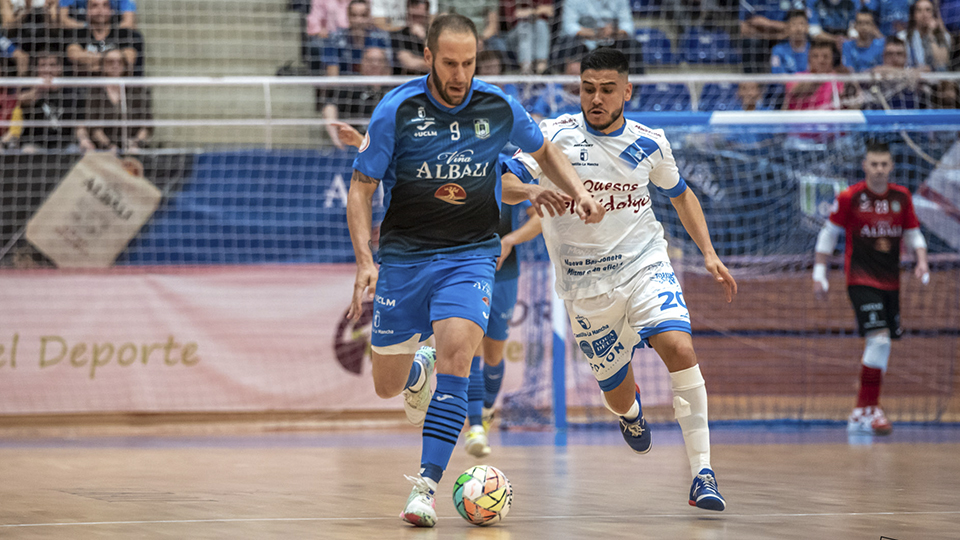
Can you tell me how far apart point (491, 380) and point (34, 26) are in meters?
7.64

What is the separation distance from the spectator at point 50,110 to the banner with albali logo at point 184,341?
213 cm

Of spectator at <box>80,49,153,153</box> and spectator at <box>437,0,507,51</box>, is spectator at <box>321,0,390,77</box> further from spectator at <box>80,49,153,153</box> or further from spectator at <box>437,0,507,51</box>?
spectator at <box>80,49,153,153</box>

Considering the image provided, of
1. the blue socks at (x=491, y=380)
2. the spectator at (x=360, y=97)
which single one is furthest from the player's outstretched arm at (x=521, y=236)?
the spectator at (x=360, y=97)

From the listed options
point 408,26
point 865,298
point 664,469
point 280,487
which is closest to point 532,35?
point 408,26

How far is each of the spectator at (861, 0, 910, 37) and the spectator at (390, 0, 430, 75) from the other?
6.04m

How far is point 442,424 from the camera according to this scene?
465cm

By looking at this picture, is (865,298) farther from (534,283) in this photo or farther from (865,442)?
(534,283)

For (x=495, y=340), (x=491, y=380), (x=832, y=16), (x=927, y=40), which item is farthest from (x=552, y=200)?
(x=832, y=16)

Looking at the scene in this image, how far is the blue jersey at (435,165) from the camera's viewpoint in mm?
4848

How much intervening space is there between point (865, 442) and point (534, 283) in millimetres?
3549

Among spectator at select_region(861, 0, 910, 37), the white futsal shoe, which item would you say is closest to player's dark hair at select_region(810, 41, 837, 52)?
spectator at select_region(861, 0, 910, 37)

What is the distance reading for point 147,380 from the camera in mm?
10336

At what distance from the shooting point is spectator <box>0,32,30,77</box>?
1209cm

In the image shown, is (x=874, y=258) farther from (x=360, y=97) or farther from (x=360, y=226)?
(x=360, y=226)
